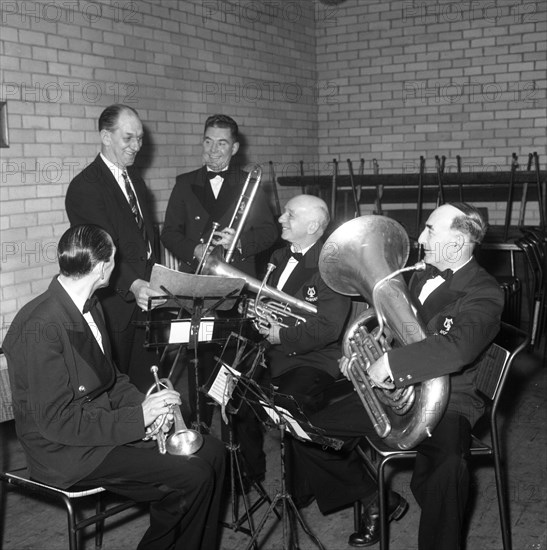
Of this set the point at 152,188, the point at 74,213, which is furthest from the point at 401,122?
the point at 74,213

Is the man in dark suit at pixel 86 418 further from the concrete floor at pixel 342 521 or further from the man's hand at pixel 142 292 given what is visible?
the concrete floor at pixel 342 521

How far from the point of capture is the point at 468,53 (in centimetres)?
793

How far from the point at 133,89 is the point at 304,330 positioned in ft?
10.9

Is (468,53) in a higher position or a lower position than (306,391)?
higher

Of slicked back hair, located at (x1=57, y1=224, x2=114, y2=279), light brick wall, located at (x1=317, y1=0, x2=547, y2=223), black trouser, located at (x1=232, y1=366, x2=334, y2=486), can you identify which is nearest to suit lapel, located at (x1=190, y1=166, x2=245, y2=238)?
black trouser, located at (x1=232, y1=366, x2=334, y2=486)

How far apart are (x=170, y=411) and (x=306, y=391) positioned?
1.03 metres

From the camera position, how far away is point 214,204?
14.6ft

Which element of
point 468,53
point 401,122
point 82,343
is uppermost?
point 468,53

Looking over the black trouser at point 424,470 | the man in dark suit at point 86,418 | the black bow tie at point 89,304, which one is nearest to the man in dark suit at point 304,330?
the black trouser at point 424,470

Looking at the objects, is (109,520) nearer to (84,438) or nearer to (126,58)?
(84,438)

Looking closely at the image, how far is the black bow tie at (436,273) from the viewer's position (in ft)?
10.2

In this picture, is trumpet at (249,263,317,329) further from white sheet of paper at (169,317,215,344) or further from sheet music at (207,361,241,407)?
sheet music at (207,361,241,407)

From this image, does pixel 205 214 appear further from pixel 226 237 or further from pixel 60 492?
pixel 60 492

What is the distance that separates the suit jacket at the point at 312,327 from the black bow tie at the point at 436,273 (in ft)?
1.79
